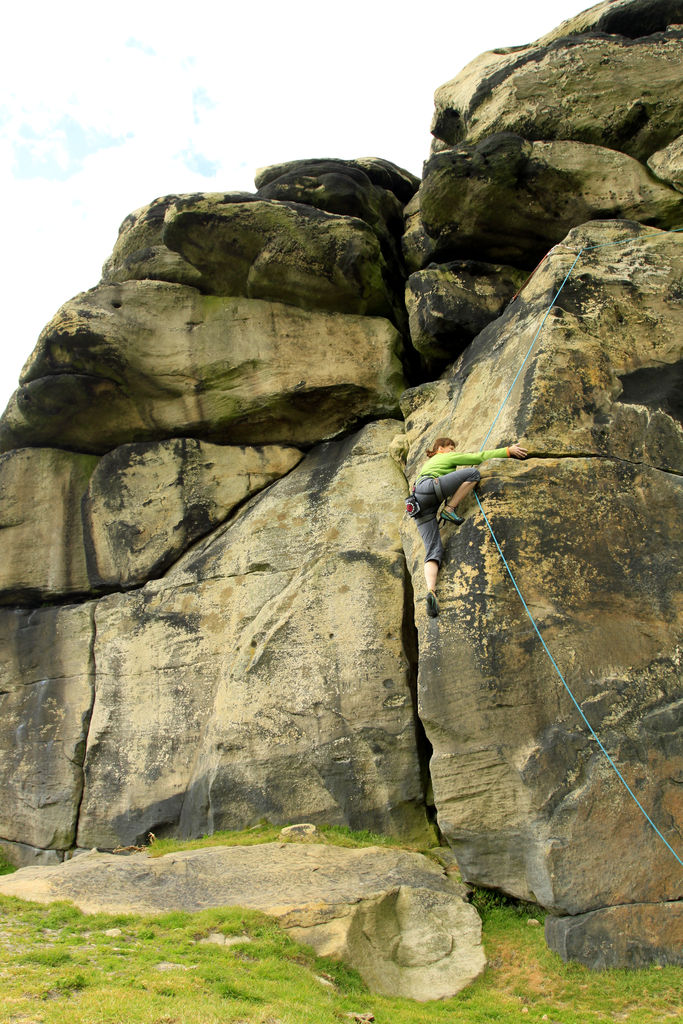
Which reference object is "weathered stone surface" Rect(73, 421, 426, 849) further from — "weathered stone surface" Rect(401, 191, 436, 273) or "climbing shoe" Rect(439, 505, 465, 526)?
"weathered stone surface" Rect(401, 191, 436, 273)

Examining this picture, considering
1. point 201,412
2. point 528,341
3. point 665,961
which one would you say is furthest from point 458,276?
point 665,961

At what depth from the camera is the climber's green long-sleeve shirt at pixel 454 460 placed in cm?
1031

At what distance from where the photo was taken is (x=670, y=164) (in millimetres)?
13344

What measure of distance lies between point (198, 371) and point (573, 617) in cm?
941

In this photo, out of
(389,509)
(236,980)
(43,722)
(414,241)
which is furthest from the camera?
(414,241)

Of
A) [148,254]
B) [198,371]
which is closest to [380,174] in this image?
[148,254]

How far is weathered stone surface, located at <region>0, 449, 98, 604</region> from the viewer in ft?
51.8

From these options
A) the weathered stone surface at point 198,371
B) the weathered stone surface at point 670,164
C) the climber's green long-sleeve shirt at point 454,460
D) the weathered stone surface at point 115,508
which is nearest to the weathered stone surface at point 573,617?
the climber's green long-sleeve shirt at point 454,460

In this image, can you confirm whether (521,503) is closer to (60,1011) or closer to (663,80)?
(60,1011)

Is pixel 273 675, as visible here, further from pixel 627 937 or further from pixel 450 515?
pixel 627 937

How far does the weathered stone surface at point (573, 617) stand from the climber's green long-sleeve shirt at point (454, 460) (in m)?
0.35

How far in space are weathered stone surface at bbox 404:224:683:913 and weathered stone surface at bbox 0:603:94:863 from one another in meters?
6.81

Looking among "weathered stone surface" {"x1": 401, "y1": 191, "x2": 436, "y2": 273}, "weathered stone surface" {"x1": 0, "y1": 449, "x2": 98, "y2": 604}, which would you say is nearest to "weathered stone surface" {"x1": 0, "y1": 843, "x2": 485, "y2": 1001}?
"weathered stone surface" {"x1": 0, "y1": 449, "x2": 98, "y2": 604}

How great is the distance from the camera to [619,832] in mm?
8594
